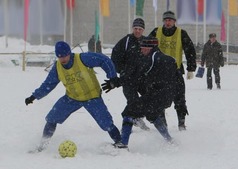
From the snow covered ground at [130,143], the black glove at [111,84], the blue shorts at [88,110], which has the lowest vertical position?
A: the snow covered ground at [130,143]

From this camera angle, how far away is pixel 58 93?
1337 cm

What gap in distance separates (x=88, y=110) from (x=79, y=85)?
31cm

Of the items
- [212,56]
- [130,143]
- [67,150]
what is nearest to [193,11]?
[212,56]

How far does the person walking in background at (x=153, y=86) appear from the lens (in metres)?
5.91

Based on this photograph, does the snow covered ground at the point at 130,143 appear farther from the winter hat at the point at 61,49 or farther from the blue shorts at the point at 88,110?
the winter hat at the point at 61,49

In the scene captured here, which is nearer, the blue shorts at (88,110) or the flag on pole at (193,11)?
the blue shorts at (88,110)

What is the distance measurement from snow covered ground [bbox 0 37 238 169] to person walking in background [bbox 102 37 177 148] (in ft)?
1.27

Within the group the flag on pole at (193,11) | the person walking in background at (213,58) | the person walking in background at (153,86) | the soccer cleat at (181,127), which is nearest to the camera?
the person walking in background at (153,86)

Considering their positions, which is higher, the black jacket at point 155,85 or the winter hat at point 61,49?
the winter hat at point 61,49

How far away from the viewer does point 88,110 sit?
612 centimetres

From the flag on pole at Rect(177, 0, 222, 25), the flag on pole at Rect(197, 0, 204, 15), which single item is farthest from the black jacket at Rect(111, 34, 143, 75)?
the flag on pole at Rect(197, 0, 204, 15)

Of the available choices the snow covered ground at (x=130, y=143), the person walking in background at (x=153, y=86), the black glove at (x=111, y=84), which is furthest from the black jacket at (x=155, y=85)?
the snow covered ground at (x=130, y=143)

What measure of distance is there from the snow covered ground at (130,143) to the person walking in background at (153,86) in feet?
1.27

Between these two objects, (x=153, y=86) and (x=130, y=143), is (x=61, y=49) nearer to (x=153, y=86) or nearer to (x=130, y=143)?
(x=153, y=86)
